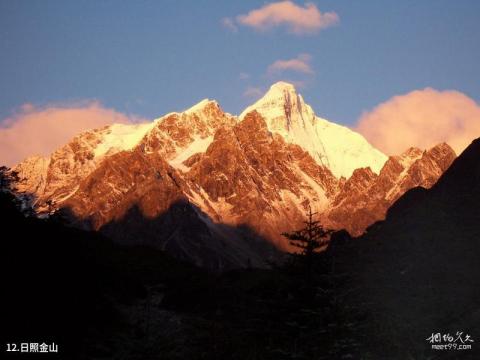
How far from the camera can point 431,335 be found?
184 ft

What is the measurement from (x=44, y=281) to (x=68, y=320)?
2964 mm

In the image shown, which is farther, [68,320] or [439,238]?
[439,238]

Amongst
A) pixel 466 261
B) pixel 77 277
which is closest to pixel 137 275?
pixel 77 277

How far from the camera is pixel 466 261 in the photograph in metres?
65.9

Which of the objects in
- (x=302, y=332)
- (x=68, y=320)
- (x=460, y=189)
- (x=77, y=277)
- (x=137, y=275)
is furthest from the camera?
(x=137, y=275)

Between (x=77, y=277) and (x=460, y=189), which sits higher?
(x=460, y=189)

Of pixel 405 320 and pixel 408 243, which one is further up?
pixel 408 243

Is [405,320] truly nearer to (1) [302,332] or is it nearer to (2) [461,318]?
(2) [461,318]

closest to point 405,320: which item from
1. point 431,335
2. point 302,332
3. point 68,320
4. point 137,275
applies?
point 431,335

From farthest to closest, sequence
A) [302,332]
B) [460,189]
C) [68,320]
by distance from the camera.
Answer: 1. [460,189]
2. [68,320]
3. [302,332]

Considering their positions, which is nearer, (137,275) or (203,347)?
(203,347)

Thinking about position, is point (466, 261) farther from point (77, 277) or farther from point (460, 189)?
point (77, 277)

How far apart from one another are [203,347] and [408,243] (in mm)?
21032

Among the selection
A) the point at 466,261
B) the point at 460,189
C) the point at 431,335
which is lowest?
the point at 431,335
